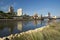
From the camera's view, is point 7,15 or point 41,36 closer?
point 41,36

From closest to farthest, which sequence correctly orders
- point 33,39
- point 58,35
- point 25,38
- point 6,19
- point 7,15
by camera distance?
point 33,39 → point 25,38 → point 58,35 → point 7,15 → point 6,19

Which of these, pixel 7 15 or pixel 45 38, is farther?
pixel 7 15

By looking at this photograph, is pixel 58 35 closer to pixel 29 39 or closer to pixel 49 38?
pixel 49 38

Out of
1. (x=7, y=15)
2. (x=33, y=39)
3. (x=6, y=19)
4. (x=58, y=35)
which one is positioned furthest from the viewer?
(x=6, y=19)

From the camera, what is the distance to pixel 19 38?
287 centimetres

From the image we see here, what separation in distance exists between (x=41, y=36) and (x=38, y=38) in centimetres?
9

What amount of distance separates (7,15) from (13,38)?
2886cm

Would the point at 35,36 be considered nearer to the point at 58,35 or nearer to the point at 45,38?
the point at 45,38

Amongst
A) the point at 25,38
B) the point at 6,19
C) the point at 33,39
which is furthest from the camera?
the point at 6,19

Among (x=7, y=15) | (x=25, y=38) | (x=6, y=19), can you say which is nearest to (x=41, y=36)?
(x=25, y=38)

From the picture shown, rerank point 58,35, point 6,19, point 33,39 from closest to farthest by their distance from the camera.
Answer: point 33,39 < point 58,35 < point 6,19

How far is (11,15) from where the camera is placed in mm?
33812

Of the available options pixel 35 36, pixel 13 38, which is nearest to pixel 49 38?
pixel 35 36

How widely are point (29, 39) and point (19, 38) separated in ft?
0.75
